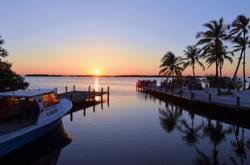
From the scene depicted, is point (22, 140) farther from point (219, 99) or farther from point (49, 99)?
point (219, 99)

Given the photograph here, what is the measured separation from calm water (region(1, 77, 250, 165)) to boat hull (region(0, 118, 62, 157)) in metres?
0.85

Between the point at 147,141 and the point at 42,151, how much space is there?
21.7 ft

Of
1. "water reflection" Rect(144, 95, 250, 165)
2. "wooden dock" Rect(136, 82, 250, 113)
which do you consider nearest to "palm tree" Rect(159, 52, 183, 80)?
"wooden dock" Rect(136, 82, 250, 113)

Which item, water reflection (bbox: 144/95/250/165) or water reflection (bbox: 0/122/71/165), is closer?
water reflection (bbox: 0/122/71/165)

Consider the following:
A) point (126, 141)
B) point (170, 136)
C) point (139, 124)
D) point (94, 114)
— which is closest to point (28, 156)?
point (126, 141)

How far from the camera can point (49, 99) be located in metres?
23.6

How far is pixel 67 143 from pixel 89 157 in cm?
407

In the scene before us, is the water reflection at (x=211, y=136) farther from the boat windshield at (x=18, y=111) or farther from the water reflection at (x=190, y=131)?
the boat windshield at (x=18, y=111)


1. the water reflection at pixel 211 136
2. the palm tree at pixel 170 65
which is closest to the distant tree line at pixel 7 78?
the water reflection at pixel 211 136

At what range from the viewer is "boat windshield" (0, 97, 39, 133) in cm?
2048

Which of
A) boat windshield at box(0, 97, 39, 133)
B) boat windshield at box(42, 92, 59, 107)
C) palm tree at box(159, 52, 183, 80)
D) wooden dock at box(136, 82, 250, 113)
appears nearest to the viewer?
boat windshield at box(0, 97, 39, 133)

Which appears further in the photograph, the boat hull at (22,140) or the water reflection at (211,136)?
the water reflection at (211,136)

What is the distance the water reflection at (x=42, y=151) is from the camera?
17.9 metres

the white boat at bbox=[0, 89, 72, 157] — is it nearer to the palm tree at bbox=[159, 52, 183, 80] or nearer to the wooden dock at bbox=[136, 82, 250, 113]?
the wooden dock at bbox=[136, 82, 250, 113]
